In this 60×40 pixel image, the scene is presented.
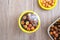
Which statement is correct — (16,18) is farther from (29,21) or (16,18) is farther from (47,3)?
(47,3)

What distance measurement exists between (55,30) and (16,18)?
35 centimetres

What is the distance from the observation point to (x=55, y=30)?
107 cm

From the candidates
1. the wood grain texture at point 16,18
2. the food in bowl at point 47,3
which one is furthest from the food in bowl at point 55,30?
the food in bowl at point 47,3

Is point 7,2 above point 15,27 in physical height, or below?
above

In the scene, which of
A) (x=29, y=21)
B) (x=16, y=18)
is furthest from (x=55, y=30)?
(x=16, y=18)

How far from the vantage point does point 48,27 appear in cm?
109

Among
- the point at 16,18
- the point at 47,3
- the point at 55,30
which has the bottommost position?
the point at 55,30

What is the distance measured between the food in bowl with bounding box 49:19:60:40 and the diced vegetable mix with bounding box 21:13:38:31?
0.47ft

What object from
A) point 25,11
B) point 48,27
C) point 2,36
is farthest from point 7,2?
point 48,27

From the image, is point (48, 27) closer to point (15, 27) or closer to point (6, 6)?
point (15, 27)

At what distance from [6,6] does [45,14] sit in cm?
35

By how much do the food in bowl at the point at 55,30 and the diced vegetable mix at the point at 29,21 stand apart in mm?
142

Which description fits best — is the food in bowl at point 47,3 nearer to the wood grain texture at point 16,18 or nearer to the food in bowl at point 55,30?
the wood grain texture at point 16,18

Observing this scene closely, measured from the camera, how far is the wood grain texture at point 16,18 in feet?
3.59
